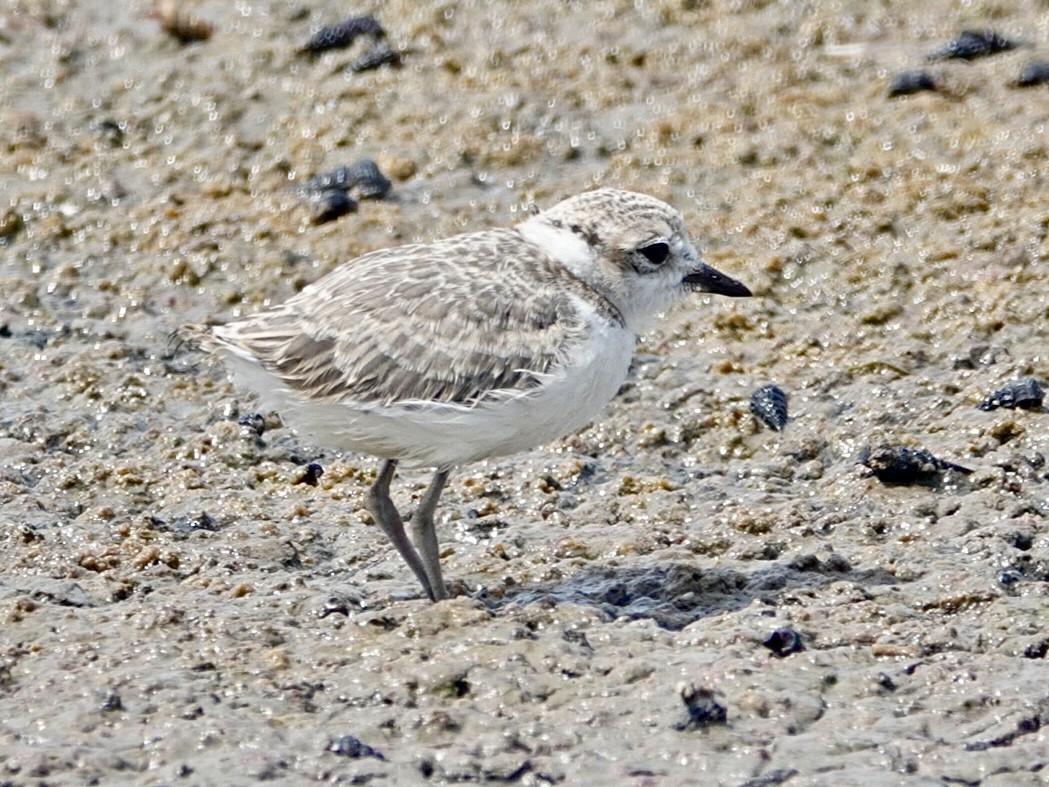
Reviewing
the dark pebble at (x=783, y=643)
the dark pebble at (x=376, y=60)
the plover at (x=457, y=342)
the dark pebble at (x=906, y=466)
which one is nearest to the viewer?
the dark pebble at (x=783, y=643)

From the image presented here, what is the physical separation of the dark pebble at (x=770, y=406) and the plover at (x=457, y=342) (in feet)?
3.35

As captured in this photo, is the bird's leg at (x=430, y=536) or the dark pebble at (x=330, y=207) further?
the dark pebble at (x=330, y=207)

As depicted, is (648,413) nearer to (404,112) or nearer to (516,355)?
(516,355)

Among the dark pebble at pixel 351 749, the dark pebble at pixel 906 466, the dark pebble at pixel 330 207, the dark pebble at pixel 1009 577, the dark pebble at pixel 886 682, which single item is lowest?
the dark pebble at pixel 886 682

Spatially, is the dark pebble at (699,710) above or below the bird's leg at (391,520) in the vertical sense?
below

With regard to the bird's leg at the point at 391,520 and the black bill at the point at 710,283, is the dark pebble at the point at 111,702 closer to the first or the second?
the bird's leg at the point at 391,520

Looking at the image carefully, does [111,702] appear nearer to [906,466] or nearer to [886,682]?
[886,682]

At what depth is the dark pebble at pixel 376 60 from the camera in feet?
31.9

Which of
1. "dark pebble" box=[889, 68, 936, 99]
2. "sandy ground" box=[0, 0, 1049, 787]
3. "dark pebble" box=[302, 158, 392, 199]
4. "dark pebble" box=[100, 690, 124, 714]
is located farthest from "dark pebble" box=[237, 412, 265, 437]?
"dark pebble" box=[889, 68, 936, 99]

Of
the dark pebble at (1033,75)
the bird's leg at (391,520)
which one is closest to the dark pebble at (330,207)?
the bird's leg at (391,520)

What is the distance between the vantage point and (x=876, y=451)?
6566mm

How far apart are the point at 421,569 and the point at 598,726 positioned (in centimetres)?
116

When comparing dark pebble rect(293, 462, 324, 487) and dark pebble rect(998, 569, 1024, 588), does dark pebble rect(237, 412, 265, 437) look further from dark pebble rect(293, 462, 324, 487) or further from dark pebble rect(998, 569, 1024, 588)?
dark pebble rect(998, 569, 1024, 588)

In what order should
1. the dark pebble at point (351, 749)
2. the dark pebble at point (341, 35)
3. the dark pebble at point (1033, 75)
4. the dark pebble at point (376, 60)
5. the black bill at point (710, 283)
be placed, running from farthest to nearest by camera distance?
the dark pebble at point (341, 35) < the dark pebble at point (376, 60) < the dark pebble at point (1033, 75) < the black bill at point (710, 283) < the dark pebble at point (351, 749)
